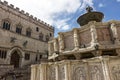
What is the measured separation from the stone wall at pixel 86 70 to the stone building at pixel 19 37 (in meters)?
16.2

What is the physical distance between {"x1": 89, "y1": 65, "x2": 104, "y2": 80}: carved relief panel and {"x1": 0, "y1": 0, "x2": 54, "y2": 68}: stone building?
17651 mm

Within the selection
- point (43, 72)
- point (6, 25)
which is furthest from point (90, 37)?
point (6, 25)

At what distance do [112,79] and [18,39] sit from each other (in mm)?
20573

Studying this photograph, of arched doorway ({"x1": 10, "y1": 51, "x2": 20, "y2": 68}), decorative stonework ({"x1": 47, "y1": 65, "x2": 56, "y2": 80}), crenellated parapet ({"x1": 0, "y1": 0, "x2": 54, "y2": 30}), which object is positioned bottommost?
decorative stonework ({"x1": 47, "y1": 65, "x2": 56, "y2": 80})

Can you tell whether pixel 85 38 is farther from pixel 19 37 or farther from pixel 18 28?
pixel 18 28

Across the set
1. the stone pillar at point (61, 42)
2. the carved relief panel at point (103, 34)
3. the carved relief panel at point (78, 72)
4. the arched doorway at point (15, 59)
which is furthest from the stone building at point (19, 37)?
the carved relief panel at point (103, 34)

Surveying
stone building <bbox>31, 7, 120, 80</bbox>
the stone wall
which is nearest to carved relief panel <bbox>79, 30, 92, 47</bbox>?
stone building <bbox>31, 7, 120, 80</bbox>

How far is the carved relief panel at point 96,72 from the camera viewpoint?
4.11 metres

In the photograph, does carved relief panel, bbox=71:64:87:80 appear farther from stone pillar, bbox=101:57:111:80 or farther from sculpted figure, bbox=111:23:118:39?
sculpted figure, bbox=111:23:118:39

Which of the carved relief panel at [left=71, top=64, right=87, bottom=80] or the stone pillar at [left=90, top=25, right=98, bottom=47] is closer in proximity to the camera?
the carved relief panel at [left=71, top=64, right=87, bottom=80]

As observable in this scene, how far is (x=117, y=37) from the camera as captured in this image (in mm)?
5051

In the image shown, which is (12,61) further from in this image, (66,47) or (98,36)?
(98,36)

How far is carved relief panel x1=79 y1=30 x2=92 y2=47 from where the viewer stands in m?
5.55

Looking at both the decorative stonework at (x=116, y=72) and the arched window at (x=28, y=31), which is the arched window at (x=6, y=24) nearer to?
the arched window at (x=28, y=31)
